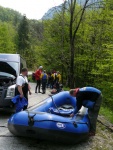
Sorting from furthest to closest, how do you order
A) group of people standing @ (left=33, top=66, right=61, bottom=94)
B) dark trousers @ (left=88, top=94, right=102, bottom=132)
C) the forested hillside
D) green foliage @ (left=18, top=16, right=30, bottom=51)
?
green foliage @ (left=18, top=16, right=30, bottom=51) < the forested hillside < group of people standing @ (left=33, top=66, right=61, bottom=94) < dark trousers @ (left=88, top=94, right=102, bottom=132)

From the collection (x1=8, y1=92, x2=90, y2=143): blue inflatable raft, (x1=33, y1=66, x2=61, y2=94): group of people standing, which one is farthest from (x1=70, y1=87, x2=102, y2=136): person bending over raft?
(x1=33, y1=66, x2=61, y2=94): group of people standing

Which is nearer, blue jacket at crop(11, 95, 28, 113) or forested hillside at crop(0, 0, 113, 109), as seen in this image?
blue jacket at crop(11, 95, 28, 113)

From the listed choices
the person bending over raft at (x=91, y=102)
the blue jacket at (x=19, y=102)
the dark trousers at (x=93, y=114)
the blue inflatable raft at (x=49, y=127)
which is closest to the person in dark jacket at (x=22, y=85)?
the blue jacket at (x=19, y=102)

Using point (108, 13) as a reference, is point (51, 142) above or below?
below

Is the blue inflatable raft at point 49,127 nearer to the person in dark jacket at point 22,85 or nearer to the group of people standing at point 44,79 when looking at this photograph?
the person in dark jacket at point 22,85

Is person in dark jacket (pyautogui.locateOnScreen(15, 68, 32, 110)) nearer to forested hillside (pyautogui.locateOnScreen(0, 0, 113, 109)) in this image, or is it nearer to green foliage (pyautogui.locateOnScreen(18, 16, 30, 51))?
forested hillside (pyautogui.locateOnScreen(0, 0, 113, 109))

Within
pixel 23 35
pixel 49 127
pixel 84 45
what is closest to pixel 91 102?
pixel 49 127

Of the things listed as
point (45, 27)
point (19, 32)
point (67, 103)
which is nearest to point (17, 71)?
point (67, 103)

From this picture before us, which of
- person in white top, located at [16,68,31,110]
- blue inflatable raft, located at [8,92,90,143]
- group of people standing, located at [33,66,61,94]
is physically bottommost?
group of people standing, located at [33,66,61,94]

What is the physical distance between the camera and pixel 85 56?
26.5 m

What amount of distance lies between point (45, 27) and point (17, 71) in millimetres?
23111

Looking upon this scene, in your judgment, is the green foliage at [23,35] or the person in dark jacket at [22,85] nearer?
the person in dark jacket at [22,85]

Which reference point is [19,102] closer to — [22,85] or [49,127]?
[22,85]

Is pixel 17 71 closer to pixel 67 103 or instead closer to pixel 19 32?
pixel 67 103
